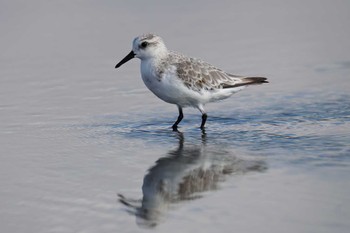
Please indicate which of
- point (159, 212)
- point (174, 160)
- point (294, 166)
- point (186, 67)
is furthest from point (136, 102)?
point (159, 212)

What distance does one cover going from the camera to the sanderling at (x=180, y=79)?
10992 mm

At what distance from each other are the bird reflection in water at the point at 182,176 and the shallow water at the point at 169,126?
0.02 meters

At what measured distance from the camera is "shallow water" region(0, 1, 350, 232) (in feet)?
23.9

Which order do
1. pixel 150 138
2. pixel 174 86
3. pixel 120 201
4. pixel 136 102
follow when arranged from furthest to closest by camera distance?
pixel 136 102, pixel 174 86, pixel 150 138, pixel 120 201

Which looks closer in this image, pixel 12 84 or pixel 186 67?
pixel 186 67

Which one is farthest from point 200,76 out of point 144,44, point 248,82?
point 144,44

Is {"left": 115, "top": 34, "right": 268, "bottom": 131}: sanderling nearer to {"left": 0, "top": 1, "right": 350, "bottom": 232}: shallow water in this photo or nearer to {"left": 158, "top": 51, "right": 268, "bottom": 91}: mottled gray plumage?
{"left": 158, "top": 51, "right": 268, "bottom": 91}: mottled gray plumage

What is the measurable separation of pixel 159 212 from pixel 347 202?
1.82 m

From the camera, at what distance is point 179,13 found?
16.1 m

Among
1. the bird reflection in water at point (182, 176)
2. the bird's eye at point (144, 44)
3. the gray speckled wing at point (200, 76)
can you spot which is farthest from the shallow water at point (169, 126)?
the bird's eye at point (144, 44)

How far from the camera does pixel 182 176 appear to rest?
840 centimetres

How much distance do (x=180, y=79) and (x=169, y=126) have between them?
2.36ft

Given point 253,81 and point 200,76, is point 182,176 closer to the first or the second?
point 200,76

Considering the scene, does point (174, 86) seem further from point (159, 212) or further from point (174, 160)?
point (159, 212)
